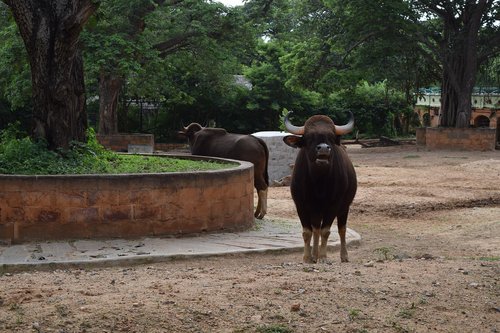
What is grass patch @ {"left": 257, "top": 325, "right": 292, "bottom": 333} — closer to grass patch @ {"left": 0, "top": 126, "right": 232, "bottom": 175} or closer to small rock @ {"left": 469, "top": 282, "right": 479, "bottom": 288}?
small rock @ {"left": 469, "top": 282, "right": 479, "bottom": 288}

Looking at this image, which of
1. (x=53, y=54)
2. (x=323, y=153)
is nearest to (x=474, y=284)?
(x=323, y=153)

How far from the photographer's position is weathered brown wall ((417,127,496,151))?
30.7m

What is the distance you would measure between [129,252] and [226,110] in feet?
90.3

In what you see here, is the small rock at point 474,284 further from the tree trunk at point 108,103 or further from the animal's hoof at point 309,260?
the tree trunk at point 108,103

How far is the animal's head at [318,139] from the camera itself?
890 cm

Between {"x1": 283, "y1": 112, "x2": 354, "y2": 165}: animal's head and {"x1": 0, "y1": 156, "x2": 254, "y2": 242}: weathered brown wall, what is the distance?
1.84 meters

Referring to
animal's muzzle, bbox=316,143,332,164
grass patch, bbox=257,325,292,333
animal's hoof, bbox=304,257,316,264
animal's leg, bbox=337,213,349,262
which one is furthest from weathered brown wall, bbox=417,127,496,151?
grass patch, bbox=257,325,292,333

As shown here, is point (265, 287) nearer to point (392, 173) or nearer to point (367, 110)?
point (392, 173)

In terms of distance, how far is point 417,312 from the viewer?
6.03 m

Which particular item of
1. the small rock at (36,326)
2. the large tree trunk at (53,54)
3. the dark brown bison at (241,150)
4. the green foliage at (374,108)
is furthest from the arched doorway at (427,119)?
the small rock at (36,326)

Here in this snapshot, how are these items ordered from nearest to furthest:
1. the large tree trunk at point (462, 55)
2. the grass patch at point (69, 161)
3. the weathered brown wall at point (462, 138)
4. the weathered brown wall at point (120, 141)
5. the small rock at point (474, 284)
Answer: the small rock at point (474, 284) < the grass patch at point (69, 161) < the weathered brown wall at point (120, 141) < the weathered brown wall at point (462, 138) < the large tree trunk at point (462, 55)

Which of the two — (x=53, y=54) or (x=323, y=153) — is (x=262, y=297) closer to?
(x=323, y=153)

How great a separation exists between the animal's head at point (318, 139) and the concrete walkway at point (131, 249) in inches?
63.8

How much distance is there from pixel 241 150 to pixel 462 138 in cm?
1888
